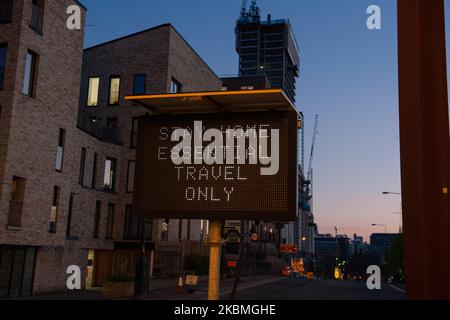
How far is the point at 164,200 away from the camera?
966cm

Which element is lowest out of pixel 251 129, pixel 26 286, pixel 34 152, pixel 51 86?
pixel 26 286

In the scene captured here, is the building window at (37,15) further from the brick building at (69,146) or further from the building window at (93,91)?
the building window at (93,91)

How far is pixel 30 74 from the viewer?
29.9m

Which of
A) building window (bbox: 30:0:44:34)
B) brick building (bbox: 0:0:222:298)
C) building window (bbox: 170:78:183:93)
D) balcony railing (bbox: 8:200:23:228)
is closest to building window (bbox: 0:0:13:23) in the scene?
brick building (bbox: 0:0:222:298)

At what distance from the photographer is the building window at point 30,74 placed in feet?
96.5

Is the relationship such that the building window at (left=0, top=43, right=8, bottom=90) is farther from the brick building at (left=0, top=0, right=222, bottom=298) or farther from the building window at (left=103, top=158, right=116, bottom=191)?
the building window at (left=103, top=158, right=116, bottom=191)

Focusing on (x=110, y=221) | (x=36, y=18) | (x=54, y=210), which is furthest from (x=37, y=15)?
(x=110, y=221)

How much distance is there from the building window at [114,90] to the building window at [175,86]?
4.59 metres

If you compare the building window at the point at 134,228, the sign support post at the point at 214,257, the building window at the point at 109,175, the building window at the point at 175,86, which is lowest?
the sign support post at the point at 214,257

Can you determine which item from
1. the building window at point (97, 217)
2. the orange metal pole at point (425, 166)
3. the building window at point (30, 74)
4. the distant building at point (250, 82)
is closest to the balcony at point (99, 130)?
the building window at point (97, 217)
